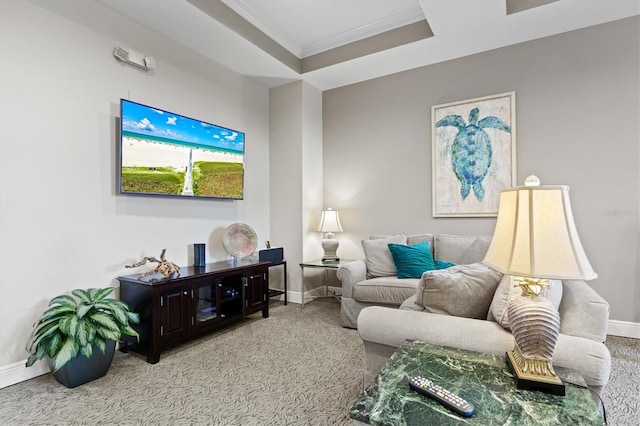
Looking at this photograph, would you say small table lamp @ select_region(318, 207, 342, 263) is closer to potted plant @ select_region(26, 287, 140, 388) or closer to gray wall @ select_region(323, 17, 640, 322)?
Answer: gray wall @ select_region(323, 17, 640, 322)

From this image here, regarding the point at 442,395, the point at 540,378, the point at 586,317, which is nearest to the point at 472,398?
the point at 442,395

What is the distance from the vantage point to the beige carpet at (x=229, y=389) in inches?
72.9

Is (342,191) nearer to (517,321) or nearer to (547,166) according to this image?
(547,166)

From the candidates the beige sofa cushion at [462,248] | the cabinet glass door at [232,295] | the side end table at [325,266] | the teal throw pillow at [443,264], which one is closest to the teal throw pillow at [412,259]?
the teal throw pillow at [443,264]

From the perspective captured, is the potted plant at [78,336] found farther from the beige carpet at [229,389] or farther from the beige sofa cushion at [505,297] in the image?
the beige sofa cushion at [505,297]

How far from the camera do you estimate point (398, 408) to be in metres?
1.05

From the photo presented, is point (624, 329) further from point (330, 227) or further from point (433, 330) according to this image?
point (330, 227)

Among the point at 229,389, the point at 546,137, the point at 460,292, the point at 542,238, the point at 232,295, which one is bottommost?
the point at 229,389

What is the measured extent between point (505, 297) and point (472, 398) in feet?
1.93

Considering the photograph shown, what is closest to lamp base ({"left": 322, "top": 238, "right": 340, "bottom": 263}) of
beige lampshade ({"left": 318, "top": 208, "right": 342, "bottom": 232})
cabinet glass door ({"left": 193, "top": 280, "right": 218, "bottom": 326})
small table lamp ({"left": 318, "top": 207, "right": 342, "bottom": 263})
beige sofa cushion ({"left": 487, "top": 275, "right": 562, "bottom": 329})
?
small table lamp ({"left": 318, "top": 207, "right": 342, "bottom": 263})

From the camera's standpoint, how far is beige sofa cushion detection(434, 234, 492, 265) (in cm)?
338

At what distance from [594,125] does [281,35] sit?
3368 mm

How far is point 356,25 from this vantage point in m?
3.63

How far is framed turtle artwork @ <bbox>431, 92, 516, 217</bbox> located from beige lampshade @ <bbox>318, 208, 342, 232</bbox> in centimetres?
122
